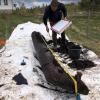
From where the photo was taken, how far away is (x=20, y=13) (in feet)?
111

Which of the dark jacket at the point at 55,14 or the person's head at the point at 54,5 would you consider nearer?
the person's head at the point at 54,5

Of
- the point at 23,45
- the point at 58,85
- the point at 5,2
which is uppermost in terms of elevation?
the point at 58,85

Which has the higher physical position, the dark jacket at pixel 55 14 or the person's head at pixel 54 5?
the person's head at pixel 54 5

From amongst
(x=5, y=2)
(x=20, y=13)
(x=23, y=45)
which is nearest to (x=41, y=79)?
(x=23, y=45)

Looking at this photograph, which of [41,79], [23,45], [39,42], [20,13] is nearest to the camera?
[41,79]

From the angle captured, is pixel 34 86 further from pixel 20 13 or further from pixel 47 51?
pixel 20 13

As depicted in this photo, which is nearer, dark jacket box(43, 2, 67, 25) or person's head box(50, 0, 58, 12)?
person's head box(50, 0, 58, 12)

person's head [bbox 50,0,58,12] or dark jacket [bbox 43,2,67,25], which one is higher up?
person's head [bbox 50,0,58,12]

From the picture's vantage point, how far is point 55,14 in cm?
1150

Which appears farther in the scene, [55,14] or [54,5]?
[55,14]

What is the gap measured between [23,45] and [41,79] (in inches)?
160

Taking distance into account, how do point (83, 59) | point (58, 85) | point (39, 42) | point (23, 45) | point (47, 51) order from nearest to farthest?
1. point (58, 85)
2. point (47, 51)
3. point (83, 59)
4. point (39, 42)
5. point (23, 45)

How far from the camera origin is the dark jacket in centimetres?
1139

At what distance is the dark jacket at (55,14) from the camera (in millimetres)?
11391
